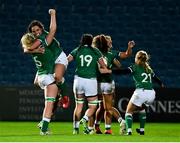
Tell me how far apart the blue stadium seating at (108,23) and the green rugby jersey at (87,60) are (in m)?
→ 8.88

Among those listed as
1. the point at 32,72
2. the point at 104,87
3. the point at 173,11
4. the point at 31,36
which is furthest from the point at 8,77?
the point at 31,36

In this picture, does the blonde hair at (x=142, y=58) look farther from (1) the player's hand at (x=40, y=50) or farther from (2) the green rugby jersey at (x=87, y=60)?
(1) the player's hand at (x=40, y=50)

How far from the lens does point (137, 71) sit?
13.0 m

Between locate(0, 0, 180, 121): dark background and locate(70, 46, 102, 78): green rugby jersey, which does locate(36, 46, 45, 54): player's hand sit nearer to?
locate(70, 46, 102, 78): green rugby jersey

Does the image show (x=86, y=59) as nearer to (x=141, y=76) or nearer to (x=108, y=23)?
(x=141, y=76)

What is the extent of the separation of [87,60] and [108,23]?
9965 millimetres

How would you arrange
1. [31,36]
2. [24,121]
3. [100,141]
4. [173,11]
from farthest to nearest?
[173,11] → [24,121] → [31,36] → [100,141]

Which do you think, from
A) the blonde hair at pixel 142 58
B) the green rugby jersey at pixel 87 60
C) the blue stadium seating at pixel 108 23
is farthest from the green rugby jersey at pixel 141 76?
the blue stadium seating at pixel 108 23

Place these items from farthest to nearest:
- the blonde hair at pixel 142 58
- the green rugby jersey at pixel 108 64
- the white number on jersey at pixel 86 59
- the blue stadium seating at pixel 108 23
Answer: the blue stadium seating at pixel 108 23
the green rugby jersey at pixel 108 64
the blonde hair at pixel 142 58
the white number on jersey at pixel 86 59

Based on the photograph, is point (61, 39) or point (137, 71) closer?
point (137, 71)

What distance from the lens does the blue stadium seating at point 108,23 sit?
21.7 m

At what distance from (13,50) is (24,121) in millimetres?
3491

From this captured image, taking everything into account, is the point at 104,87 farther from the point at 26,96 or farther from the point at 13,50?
the point at 13,50

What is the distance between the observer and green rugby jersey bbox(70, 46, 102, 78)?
12398mm
